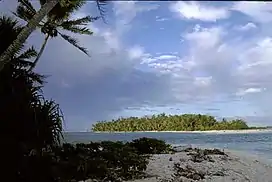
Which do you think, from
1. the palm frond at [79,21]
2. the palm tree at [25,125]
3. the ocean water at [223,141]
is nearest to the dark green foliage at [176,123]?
the ocean water at [223,141]

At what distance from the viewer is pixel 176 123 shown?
10388cm

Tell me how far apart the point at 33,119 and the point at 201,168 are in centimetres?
668

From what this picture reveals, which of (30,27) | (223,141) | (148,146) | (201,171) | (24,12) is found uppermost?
(24,12)

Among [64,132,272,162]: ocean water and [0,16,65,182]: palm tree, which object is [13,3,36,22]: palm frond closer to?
[64,132,272,162]: ocean water

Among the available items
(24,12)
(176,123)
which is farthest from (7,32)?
(176,123)

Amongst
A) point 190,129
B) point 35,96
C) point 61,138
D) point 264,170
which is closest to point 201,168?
point 264,170

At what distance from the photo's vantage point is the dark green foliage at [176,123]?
10194 centimetres

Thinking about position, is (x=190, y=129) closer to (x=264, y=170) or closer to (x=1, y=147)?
(x=264, y=170)

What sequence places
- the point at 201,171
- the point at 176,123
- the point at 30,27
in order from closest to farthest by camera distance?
the point at 30,27 → the point at 201,171 → the point at 176,123

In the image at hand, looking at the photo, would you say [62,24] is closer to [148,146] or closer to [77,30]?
[77,30]

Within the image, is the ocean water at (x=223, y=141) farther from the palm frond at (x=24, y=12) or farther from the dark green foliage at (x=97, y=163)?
the palm frond at (x=24, y=12)

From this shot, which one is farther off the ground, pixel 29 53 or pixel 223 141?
pixel 29 53

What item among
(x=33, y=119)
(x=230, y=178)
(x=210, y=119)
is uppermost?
(x=210, y=119)

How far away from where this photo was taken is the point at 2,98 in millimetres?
10203
